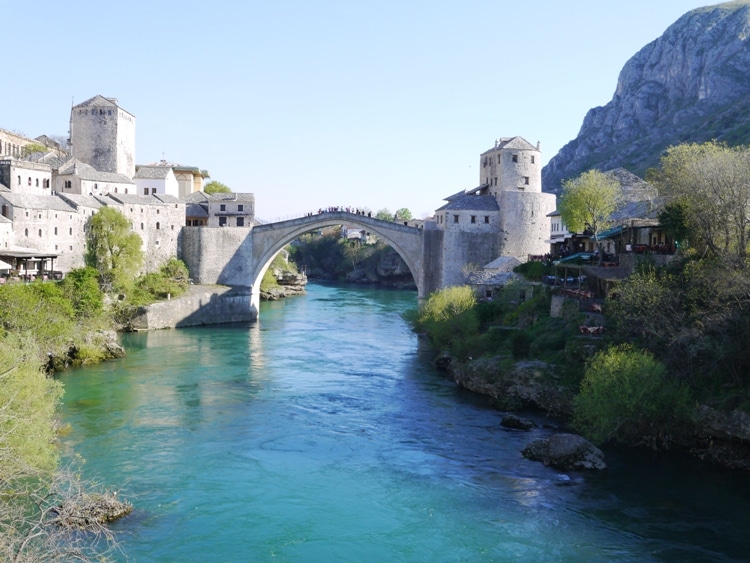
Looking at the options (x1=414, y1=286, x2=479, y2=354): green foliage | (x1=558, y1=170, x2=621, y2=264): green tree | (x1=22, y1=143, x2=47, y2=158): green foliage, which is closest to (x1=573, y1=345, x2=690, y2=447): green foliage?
(x1=414, y1=286, x2=479, y2=354): green foliage

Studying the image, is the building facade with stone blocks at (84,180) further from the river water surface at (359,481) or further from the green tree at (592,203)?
the green tree at (592,203)

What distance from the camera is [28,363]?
20.2 m

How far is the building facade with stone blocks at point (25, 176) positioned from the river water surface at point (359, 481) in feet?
62.3

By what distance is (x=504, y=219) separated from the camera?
163 feet

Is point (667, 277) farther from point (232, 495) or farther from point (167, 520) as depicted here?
point (167, 520)

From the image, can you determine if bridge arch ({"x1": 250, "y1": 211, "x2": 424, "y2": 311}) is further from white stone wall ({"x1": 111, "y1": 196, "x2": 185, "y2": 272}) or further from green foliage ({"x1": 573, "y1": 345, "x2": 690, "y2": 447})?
green foliage ({"x1": 573, "y1": 345, "x2": 690, "y2": 447})

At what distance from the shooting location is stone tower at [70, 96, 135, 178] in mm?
61062

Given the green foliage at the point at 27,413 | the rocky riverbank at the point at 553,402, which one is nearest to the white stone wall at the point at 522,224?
the rocky riverbank at the point at 553,402

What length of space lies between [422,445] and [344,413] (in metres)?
4.67

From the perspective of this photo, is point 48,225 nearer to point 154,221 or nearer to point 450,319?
point 154,221

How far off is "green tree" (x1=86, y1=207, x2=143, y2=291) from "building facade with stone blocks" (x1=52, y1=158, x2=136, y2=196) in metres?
5.71

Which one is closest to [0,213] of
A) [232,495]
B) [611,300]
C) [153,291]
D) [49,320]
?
[153,291]

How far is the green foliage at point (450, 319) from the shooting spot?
116 ft

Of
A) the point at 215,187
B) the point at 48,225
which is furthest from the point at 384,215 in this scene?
the point at 48,225
